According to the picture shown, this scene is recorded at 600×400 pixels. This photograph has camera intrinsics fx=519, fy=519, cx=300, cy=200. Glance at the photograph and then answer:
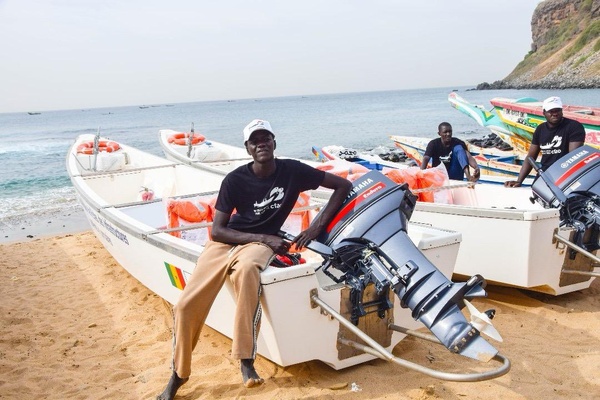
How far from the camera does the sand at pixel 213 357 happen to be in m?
3.48

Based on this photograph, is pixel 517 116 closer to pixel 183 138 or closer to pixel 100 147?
pixel 183 138

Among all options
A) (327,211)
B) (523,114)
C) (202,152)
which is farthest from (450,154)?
(523,114)

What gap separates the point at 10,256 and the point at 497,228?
277 inches

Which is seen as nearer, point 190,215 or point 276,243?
point 276,243

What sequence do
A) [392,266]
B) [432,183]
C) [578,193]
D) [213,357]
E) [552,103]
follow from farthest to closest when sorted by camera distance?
1. [432,183]
2. [552,103]
3. [578,193]
4. [213,357]
5. [392,266]

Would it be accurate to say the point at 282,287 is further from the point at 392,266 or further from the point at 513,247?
the point at 513,247

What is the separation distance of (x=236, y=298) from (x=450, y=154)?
4429 millimetres

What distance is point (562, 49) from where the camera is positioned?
251 ft

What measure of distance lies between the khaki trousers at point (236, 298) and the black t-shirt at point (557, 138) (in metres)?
3.88

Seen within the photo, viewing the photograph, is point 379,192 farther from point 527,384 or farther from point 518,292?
point 518,292

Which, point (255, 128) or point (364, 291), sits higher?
point (255, 128)

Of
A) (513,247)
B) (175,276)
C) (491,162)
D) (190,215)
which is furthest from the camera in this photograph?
(491,162)

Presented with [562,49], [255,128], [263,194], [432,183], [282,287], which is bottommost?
[282,287]

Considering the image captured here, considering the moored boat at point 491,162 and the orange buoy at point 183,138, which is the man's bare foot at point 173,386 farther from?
the orange buoy at point 183,138
